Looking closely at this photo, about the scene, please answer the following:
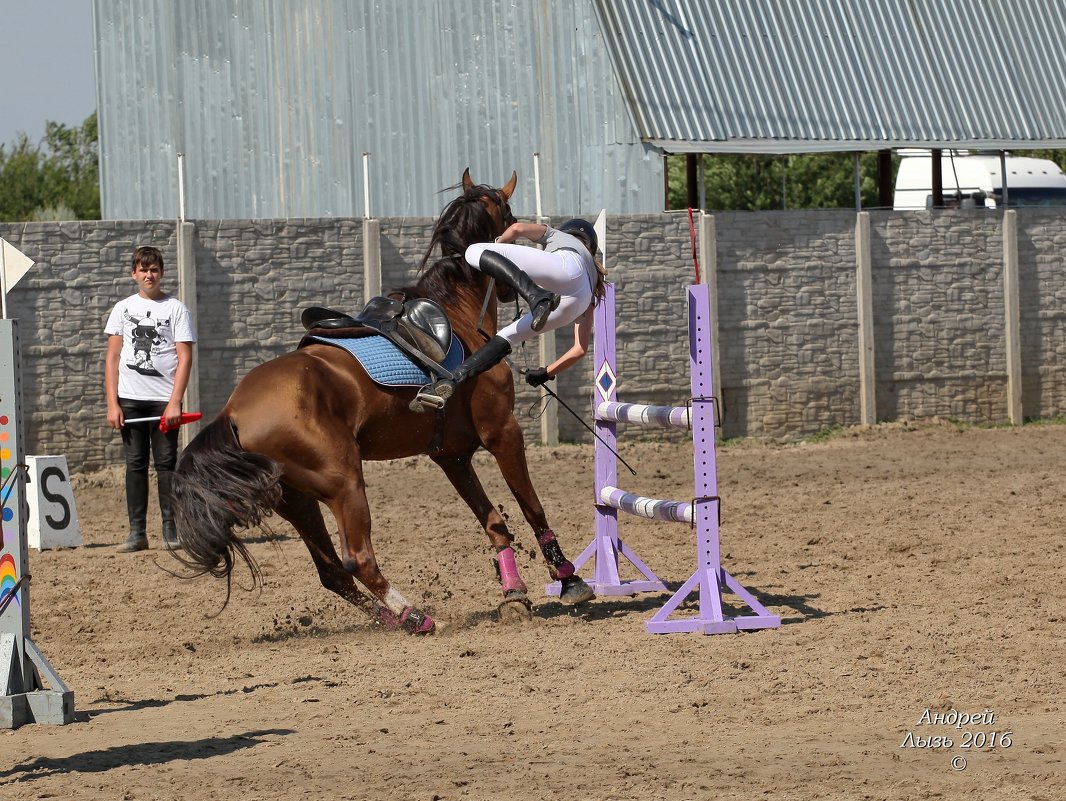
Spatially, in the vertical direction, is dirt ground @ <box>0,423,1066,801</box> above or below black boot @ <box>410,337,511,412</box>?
below

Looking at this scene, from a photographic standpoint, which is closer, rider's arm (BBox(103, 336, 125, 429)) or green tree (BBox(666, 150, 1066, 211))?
rider's arm (BBox(103, 336, 125, 429))

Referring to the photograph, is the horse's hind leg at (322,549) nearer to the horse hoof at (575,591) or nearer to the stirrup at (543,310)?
the horse hoof at (575,591)

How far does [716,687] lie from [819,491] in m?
5.69

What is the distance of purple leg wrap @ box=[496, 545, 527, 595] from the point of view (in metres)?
7.12

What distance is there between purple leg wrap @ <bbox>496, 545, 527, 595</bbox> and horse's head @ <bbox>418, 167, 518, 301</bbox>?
1272 mm

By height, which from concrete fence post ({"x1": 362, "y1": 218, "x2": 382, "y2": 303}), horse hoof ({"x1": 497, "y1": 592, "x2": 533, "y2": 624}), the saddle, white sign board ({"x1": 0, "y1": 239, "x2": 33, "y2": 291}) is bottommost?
horse hoof ({"x1": 497, "y1": 592, "x2": 533, "y2": 624})

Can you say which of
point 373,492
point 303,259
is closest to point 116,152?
point 303,259

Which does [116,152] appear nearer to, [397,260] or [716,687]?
[397,260]

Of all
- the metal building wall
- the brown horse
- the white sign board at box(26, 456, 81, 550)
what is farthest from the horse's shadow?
the metal building wall

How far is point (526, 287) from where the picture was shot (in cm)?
679

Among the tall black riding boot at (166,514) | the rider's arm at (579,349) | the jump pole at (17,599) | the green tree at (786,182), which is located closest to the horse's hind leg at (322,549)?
the rider's arm at (579,349)

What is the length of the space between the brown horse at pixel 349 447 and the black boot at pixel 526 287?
1.62 feet

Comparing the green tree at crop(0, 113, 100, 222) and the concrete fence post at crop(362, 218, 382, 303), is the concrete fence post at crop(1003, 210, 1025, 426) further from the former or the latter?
the green tree at crop(0, 113, 100, 222)

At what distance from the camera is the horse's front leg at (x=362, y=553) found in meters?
6.60
